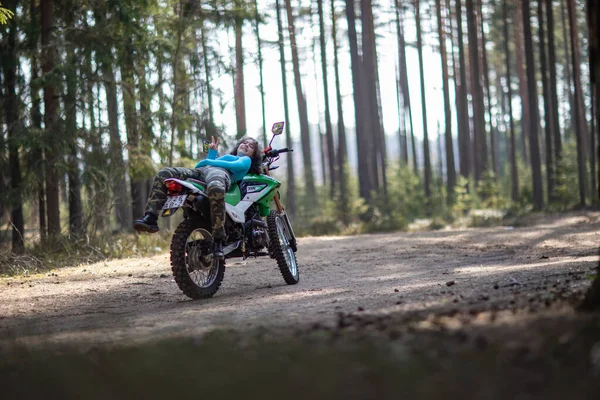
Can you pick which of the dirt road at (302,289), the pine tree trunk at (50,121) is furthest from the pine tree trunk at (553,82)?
the pine tree trunk at (50,121)

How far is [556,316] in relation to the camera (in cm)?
405

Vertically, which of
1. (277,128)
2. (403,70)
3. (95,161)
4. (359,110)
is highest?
(403,70)

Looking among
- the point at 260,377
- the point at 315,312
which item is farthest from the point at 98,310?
the point at 260,377

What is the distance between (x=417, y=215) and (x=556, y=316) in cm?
2578

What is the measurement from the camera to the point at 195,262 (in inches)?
292

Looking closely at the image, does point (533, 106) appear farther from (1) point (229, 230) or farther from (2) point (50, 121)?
(1) point (229, 230)

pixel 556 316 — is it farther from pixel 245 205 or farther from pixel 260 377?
pixel 245 205

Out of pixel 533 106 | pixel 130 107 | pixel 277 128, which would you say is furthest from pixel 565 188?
pixel 277 128

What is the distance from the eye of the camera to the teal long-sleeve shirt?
7.88m

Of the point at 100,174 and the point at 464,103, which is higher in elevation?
the point at 464,103

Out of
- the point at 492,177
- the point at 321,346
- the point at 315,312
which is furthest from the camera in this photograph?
the point at 492,177

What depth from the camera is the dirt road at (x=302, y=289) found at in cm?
536

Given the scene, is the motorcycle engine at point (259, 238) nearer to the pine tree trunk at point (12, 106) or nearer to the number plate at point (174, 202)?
the number plate at point (174, 202)

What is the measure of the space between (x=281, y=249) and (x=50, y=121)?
27.6ft
